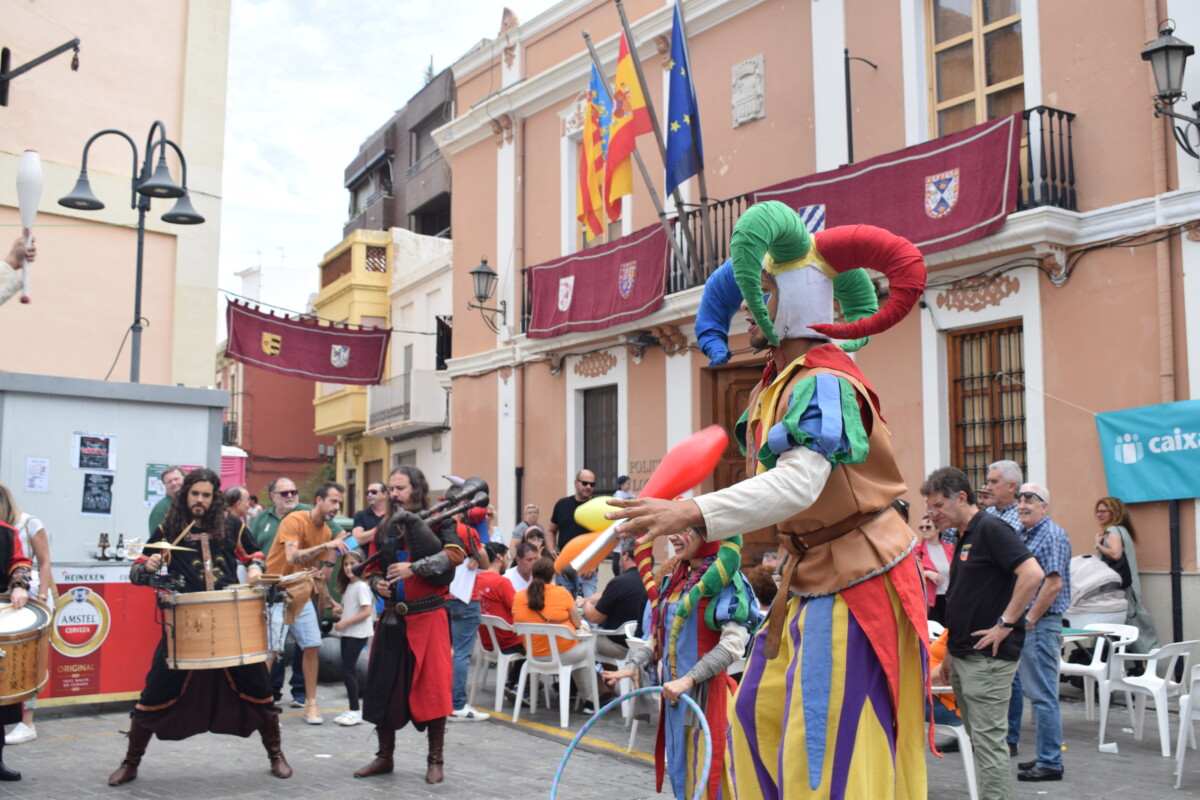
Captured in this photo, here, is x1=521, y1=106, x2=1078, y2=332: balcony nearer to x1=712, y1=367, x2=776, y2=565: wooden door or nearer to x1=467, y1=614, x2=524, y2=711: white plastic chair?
x1=467, y1=614, x2=524, y2=711: white plastic chair

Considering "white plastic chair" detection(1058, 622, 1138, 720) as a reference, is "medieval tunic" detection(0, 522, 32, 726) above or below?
above

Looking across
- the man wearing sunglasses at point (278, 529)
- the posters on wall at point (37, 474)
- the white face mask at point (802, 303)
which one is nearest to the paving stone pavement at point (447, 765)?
the man wearing sunglasses at point (278, 529)

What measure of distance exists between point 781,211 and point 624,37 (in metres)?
11.6

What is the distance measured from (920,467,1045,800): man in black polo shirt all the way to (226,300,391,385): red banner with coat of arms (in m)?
14.3

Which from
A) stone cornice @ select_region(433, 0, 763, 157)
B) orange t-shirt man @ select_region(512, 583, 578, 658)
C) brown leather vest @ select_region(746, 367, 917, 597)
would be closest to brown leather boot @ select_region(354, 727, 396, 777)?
orange t-shirt man @ select_region(512, 583, 578, 658)

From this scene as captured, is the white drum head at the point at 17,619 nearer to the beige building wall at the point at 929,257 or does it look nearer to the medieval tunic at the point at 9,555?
the medieval tunic at the point at 9,555

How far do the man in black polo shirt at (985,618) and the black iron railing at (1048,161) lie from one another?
5.56 m

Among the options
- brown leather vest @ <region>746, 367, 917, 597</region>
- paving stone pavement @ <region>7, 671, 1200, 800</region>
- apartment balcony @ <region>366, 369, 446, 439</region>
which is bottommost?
paving stone pavement @ <region>7, 671, 1200, 800</region>

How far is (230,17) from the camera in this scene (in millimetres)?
16891

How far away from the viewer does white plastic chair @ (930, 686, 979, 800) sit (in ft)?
20.3

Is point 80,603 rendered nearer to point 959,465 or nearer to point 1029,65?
point 959,465

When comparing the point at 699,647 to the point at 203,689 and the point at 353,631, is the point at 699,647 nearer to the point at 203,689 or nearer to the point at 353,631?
the point at 203,689

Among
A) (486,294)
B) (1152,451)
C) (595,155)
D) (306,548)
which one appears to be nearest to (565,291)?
(486,294)

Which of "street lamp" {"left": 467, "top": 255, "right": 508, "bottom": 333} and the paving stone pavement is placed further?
"street lamp" {"left": 467, "top": 255, "right": 508, "bottom": 333}
